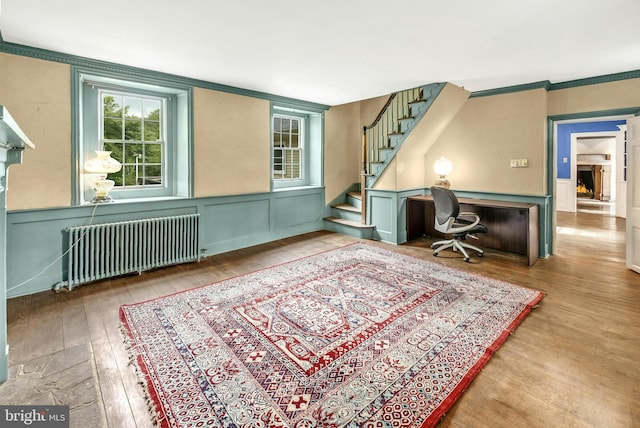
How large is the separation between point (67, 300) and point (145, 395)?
6.51 feet

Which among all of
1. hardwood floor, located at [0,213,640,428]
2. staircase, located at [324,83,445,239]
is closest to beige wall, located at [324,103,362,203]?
staircase, located at [324,83,445,239]

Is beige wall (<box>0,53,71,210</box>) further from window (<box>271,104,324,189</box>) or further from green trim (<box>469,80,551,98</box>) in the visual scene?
green trim (<box>469,80,551,98</box>)

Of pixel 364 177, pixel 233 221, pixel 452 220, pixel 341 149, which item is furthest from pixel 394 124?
pixel 233 221

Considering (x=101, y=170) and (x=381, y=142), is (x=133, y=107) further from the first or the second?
(x=381, y=142)

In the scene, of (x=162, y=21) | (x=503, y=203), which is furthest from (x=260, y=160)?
(x=503, y=203)

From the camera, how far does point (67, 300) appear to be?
125 inches

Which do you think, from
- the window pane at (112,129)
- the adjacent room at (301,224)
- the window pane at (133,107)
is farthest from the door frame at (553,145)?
the window pane at (112,129)

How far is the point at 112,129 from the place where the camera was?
4020 millimetres

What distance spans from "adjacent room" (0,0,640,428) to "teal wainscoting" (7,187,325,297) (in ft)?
0.08

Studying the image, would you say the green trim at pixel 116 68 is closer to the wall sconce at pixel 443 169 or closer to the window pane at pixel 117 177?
the window pane at pixel 117 177

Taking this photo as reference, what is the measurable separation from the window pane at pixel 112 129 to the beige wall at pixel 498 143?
488 centimetres

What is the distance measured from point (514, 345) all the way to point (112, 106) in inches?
192

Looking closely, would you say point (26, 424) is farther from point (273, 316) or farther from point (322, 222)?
point (322, 222)

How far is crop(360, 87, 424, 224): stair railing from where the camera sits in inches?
218
